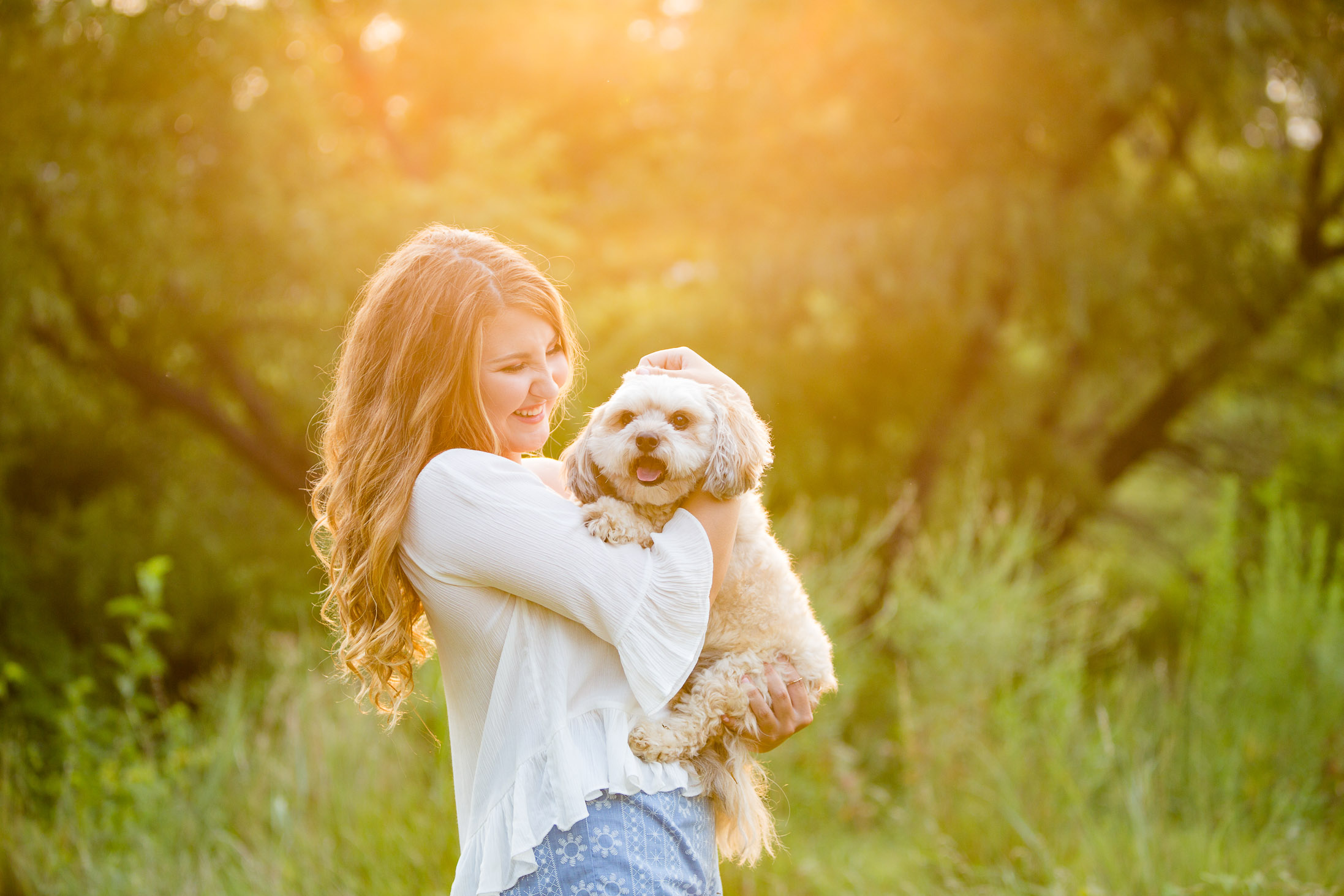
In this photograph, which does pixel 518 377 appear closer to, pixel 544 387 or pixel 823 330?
pixel 544 387

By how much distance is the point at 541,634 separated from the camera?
1.89 m

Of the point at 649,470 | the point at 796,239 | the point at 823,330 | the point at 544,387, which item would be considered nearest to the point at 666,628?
the point at 649,470

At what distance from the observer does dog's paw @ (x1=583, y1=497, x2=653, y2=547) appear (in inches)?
76.3

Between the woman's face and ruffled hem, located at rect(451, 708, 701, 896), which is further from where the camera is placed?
the woman's face

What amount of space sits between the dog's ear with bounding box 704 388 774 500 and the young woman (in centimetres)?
5

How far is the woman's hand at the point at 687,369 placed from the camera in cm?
227

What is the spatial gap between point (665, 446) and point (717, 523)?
0.72ft

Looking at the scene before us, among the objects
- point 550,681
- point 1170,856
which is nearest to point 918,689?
point 1170,856

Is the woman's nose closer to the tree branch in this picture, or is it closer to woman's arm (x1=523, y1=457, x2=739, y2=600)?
woman's arm (x1=523, y1=457, x2=739, y2=600)

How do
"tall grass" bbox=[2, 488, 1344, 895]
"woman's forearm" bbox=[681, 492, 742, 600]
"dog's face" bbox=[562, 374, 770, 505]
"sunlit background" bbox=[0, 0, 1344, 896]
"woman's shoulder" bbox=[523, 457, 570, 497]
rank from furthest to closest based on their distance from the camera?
"sunlit background" bbox=[0, 0, 1344, 896]
"tall grass" bbox=[2, 488, 1344, 895]
"woman's shoulder" bbox=[523, 457, 570, 497]
"dog's face" bbox=[562, 374, 770, 505]
"woman's forearm" bbox=[681, 492, 742, 600]

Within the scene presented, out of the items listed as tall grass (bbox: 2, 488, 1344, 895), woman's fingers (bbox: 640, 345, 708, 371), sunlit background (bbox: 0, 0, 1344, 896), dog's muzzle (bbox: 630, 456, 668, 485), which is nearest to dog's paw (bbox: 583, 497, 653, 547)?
dog's muzzle (bbox: 630, 456, 668, 485)

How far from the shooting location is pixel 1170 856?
3902 mm

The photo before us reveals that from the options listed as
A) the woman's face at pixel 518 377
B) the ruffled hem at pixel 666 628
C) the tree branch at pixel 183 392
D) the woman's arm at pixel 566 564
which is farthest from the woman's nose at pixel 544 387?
the tree branch at pixel 183 392

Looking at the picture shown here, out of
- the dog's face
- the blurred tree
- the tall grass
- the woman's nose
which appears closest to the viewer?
the dog's face
